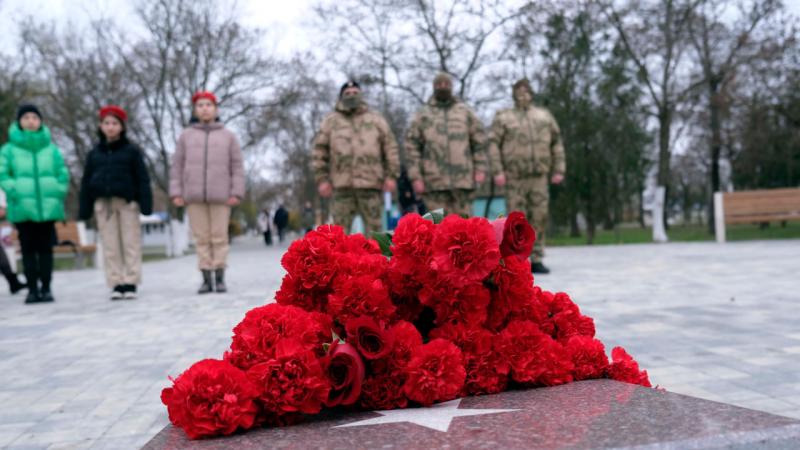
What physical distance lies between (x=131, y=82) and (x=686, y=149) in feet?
95.8

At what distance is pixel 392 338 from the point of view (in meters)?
1.90

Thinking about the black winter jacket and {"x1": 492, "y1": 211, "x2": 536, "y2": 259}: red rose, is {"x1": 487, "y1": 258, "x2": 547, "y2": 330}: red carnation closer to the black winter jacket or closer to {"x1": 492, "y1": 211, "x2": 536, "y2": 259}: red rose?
{"x1": 492, "y1": 211, "x2": 536, "y2": 259}: red rose

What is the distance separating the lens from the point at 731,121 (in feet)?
80.6

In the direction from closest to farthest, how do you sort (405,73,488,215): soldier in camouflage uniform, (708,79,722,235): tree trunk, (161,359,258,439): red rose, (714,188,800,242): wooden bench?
(161,359,258,439): red rose → (405,73,488,215): soldier in camouflage uniform → (714,188,800,242): wooden bench → (708,79,722,235): tree trunk

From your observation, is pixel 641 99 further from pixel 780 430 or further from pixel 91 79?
pixel 780 430

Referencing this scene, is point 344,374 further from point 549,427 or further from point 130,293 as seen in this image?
point 130,293

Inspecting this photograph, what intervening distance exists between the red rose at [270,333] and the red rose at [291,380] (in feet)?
0.14

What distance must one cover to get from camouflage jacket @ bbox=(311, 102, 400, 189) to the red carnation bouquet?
551cm

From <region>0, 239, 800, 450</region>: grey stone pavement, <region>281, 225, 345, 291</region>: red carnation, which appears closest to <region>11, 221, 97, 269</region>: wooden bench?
<region>0, 239, 800, 450</region>: grey stone pavement

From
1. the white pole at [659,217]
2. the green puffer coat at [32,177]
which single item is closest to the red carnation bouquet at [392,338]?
the green puffer coat at [32,177]

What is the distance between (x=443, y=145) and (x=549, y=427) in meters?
6.88

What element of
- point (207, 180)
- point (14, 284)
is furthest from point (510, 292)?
point (14, 284)

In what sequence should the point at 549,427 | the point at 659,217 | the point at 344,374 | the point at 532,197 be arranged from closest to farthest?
1. the point at 549,427
2. the point at 344,374
3. the point at 532,197
4. the point at 659,217

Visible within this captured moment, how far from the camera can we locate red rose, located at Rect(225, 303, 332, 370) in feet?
6.08
